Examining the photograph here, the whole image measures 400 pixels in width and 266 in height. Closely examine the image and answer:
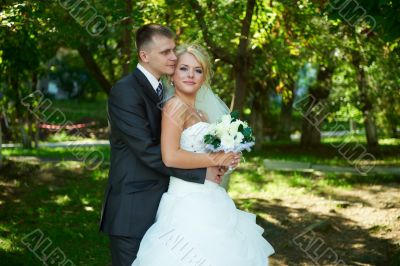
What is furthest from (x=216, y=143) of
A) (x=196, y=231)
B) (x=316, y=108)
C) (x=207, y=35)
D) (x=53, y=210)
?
(x=316, y=108)

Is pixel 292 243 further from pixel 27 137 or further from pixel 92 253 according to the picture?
pixel 27 137

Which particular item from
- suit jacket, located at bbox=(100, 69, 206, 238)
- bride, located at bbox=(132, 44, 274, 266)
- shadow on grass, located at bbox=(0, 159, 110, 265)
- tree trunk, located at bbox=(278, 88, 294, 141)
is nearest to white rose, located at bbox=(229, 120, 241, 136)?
bride, located at bbox=(132, 44, 274, 266)

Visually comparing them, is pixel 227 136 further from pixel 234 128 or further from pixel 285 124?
pixel 285 124

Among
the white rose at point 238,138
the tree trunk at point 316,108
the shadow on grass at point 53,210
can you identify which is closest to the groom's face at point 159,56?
the white rose at point 238,138

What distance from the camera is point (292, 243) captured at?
27.4ft

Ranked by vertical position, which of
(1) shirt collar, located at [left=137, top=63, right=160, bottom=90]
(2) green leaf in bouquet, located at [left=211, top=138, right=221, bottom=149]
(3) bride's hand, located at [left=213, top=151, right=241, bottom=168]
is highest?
(1) shirt collar, located at [left=137, top=63, right=160, bottom=90]

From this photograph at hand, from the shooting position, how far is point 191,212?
13.3 feet

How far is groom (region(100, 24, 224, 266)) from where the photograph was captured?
13.0 feet

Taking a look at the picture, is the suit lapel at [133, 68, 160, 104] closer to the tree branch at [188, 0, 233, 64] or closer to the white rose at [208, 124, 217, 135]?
the white rose at [208, 124, 217, 135]

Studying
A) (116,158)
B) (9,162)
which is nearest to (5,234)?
(116,158)

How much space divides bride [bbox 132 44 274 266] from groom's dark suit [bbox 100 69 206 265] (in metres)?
0.08

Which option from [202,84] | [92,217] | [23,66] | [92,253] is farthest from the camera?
[23,66]

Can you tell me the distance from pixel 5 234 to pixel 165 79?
4.87m

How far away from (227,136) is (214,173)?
0.32 m
